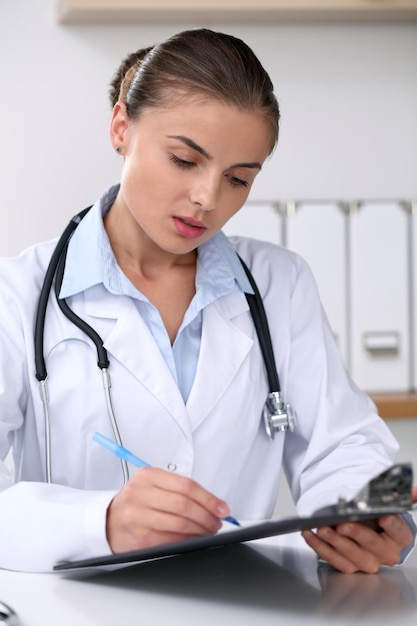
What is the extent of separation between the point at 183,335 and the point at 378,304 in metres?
1.14

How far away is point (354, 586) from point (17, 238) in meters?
1.80

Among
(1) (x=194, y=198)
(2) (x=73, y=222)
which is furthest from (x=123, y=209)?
(1) (x=194, y=198)

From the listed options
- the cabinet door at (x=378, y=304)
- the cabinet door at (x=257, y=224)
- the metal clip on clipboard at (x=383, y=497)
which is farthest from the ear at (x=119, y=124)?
the cabinet door at (x=378, y=304)

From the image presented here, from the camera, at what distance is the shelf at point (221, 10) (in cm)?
244

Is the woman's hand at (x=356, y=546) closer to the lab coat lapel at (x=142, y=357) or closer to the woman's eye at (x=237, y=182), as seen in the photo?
the lab coat lapel at (x=142, y=357)

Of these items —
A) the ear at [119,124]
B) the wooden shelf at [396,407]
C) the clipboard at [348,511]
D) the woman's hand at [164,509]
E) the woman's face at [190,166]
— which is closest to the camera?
the clipboard at [348,511]

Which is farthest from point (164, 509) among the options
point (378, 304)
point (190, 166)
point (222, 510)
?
point (378, 304)

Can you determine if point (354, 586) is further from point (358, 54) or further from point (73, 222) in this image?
point (358, 54)

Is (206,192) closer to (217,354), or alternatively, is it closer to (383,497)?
(217,354)

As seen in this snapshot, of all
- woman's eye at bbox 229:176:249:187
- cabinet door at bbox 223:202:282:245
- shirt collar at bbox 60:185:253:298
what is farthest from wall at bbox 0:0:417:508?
woman's eye at bbox 229:176:249:187

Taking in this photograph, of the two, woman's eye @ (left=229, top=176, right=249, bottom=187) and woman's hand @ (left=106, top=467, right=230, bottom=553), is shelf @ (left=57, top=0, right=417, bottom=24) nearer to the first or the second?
woman's eye @ (left=229, top=176, right=249, bottom=187)

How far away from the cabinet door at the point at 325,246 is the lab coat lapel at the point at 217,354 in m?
0.97

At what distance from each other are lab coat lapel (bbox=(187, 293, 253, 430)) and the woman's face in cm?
16

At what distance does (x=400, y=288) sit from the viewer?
8.22 ft
